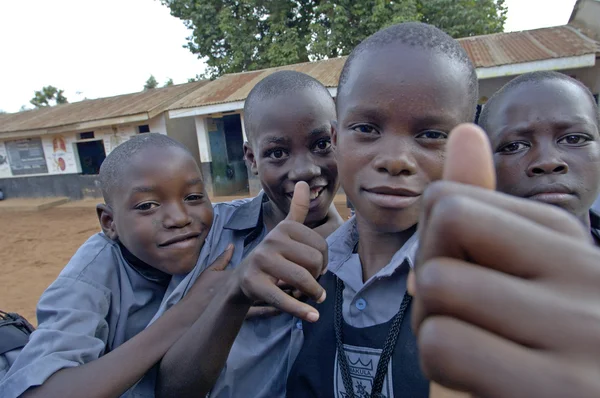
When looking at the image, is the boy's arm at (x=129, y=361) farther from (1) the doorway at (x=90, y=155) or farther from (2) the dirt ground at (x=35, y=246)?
(1) the doorway at (x=90, y=155)

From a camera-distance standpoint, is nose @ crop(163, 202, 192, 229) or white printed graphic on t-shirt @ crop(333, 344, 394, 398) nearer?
white printed graphic on t-shirt @ crop(333, 344, 394, 398)

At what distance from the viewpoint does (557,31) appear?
987 cm

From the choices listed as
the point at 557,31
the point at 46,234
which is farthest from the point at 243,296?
the point at 557,31

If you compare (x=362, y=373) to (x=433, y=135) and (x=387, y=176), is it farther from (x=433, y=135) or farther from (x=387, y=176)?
(x=433, y=135)

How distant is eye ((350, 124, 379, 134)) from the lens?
110 cm

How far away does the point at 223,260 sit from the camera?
1.55 m

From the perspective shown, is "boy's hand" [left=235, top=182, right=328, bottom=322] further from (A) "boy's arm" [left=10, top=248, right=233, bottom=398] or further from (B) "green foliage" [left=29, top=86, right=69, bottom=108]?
(B) "green foliage" [left=29, top=86, right=69, bottom=108]

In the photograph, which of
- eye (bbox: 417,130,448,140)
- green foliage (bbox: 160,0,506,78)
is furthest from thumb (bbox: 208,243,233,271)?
green foliage (bbox: 160,0,506,78)

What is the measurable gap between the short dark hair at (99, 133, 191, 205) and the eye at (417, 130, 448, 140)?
1077 millimetres

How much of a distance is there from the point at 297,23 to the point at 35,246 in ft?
40.5

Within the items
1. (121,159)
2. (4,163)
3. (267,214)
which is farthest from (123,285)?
(4,163)

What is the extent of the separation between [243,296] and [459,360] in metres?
0.76

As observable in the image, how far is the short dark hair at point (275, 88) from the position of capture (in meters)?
1.64

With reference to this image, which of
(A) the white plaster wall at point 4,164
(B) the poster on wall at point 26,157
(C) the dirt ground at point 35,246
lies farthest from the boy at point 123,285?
(A) the white plaster wall at point 4,164
